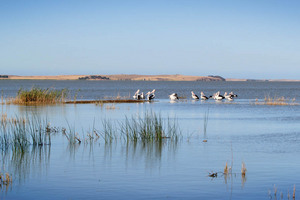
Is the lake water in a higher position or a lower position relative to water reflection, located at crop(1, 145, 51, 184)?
higher

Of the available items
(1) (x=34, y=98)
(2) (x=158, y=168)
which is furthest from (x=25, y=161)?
(1) (x=34, y=98)

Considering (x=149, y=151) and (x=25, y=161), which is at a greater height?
(x=149, y=151)

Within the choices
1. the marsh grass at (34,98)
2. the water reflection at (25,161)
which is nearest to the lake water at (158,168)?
the water reflection at (25,161)

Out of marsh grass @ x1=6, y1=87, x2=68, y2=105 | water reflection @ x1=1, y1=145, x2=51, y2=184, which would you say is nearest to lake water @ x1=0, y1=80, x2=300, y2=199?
water reflection @ x1=1, y1=145, x2=51, y2=184

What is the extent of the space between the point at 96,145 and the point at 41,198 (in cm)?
767

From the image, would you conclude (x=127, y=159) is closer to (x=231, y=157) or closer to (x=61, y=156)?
(x=61, y=156)

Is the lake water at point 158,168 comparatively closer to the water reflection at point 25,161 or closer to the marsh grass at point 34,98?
the water reflection at point 25,161

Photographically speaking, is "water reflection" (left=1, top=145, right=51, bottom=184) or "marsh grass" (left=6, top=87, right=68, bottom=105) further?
"marsh grass" (left=6, top=87, right=68, bottom=105)

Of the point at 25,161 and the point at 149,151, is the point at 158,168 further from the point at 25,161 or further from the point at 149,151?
the point at 25,161

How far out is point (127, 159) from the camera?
15.9m

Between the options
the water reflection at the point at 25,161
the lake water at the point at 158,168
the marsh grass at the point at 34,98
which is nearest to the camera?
the lake water at the point at 158,168

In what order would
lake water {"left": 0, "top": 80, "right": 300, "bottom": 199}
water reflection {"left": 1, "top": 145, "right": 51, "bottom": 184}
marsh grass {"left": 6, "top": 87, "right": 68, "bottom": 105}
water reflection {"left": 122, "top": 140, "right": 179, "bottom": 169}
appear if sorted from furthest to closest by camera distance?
marsh grass {"left": 6, "top": 87, "right": 68, "bottom": 105}, water reflection {"left": 122, "top": 140, "right": 179, "bottom": 169}, water reflection {"left": 1, "top": 145, "right": 51, "bottom": 184}, lake water {"left": 0, "top": 80, "right": 300, "bottom": 199}

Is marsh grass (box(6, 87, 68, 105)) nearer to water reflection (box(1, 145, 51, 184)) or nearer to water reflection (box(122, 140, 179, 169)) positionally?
water reflection (box(1, 145, 51, 184))

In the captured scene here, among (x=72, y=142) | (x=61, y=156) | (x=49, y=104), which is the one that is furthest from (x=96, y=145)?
(x=49, y=104)
